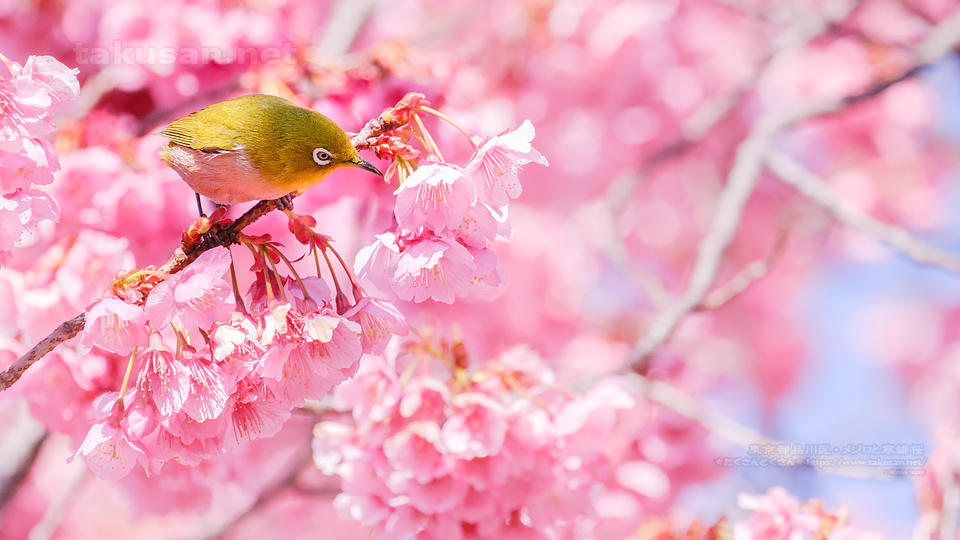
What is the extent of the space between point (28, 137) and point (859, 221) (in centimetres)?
217

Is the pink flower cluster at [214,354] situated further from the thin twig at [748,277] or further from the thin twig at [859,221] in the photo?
the thin twig at [859,221]

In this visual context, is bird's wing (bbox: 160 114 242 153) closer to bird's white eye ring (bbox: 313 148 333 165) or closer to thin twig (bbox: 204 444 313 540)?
bird's white eye ring (bbox: 313 148 333 165)

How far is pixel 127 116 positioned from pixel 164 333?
147 centimetres

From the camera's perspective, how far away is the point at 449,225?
111 centimetres

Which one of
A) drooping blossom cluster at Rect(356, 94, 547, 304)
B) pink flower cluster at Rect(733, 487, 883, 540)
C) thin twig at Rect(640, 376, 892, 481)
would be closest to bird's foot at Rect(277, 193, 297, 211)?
Result: drooping blossom cluster at Rect(356, 94, 547, 304)

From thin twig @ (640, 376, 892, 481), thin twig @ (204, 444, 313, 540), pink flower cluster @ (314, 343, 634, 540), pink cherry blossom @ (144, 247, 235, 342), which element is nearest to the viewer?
pink cherry blossom @ (144, 247, 235, 342)

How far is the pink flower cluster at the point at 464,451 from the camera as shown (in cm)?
156

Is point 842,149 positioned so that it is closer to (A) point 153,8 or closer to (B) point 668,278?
(B) point 668,278

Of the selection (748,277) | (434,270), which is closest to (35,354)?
(434,270)

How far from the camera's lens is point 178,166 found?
1.41 metres

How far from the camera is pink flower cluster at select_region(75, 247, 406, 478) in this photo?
3.43ft

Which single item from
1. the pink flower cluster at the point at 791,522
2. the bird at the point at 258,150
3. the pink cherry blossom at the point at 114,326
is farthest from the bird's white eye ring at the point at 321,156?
the pink flower cluster at the point at 791,522

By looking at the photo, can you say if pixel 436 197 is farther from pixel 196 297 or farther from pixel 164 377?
pixel 164 377

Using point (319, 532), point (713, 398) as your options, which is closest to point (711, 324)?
point (713, 398)
